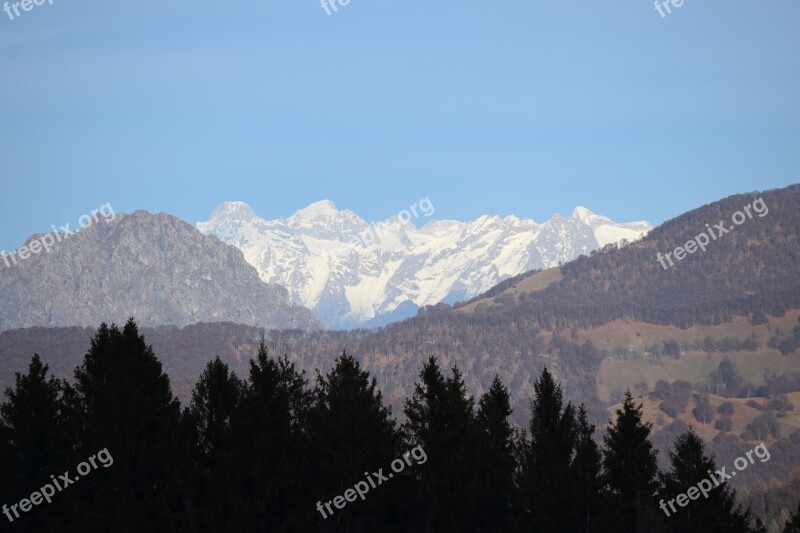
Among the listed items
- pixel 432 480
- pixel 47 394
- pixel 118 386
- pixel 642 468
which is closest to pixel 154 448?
pixel 118 386

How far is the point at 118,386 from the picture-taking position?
7494cm

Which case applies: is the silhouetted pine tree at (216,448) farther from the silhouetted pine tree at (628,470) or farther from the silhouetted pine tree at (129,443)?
the silhouetted pine tree at (628,470)

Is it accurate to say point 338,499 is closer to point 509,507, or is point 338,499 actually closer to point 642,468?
point 509,507

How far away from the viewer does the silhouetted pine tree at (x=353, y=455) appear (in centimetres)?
7544

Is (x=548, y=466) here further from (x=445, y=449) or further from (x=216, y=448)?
(x=216, y=448)

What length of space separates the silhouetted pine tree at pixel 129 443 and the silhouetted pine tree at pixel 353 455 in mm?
9244

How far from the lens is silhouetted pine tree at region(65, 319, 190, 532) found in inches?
2788

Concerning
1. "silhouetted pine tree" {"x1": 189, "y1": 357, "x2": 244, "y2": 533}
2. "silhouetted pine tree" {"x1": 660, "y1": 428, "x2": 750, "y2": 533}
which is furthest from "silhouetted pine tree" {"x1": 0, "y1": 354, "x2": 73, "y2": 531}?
"silhouetted pine tree" {"x1": 660, "y1": 428, "x2": 750, "y2": 533}

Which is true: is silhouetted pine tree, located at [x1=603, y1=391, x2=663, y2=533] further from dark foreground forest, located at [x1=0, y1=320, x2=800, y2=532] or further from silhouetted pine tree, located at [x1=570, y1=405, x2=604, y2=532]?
silhouetted pine tree, located at [x1=570, y1=405, x2=604, y2=532]

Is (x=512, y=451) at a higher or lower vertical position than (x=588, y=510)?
higher

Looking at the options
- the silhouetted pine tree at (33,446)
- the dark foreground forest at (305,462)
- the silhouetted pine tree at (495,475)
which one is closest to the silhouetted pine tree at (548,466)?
the dark foreground forest at (305,462)

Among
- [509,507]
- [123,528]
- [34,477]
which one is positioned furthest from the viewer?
[509,507]

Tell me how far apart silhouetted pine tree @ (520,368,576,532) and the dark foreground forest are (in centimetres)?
10

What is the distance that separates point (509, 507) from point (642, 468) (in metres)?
9.34
